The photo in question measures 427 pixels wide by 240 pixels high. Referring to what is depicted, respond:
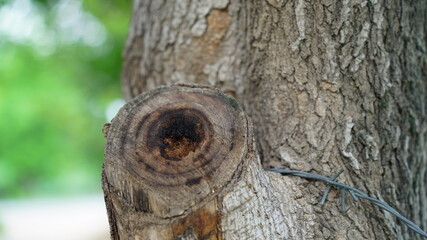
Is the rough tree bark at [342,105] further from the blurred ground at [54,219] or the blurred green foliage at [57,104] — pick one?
the blurred ground at [54,219]

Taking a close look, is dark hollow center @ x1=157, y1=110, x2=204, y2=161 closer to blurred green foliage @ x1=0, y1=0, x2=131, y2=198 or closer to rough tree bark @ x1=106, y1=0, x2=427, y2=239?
rough tree bark @ x1=106, y1=0, x2=427, y2=239

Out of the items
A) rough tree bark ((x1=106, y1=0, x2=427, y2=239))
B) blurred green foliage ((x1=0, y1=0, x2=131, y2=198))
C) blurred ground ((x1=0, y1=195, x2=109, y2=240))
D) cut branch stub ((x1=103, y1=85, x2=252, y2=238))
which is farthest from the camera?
blurred ground ((x1=0, y1=195, x2=109, y2=240))

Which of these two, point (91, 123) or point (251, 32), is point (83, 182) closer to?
point (91, 123)

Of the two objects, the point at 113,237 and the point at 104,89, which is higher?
the point at 104,89

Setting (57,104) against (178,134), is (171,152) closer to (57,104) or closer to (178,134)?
(178,134)

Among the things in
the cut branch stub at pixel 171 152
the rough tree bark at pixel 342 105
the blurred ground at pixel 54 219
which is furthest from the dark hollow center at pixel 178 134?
the blurred ground at pixel 54 219

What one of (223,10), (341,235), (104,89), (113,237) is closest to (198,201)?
(113,237)

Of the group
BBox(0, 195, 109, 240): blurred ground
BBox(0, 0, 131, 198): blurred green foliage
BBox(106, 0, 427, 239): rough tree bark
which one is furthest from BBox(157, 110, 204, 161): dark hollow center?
BBox(0, 195, 109, 240): blurred ground

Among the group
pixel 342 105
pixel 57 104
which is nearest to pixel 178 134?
pixel 342 105
